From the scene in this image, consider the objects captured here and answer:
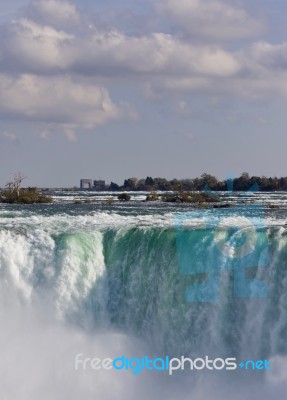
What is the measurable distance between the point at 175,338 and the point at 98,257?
3.52 m

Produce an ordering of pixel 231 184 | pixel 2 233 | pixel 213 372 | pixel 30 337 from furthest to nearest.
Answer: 1. pixel 231 184
2. pixel 2 233
3. pixel 30 337
4. pixel 213 372

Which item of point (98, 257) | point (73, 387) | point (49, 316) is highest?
point (98, 257)

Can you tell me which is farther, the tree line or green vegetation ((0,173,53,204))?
the tree line

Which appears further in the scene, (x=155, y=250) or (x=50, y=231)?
(x=50, y=231)

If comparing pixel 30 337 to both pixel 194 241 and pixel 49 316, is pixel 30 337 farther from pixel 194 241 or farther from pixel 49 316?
pixel 194 241

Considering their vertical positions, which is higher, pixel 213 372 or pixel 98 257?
pixel 98 257

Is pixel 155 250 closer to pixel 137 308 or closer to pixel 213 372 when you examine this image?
pixel 137 308

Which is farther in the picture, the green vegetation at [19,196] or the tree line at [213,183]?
the tree line at [213,183]

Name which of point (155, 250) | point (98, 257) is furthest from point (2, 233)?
point (155, 250)

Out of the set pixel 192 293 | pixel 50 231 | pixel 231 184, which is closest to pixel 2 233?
pixel 50 231

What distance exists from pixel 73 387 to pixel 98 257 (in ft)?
13.4

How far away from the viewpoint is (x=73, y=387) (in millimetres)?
20109

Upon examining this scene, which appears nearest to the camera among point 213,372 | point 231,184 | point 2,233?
point 213,372

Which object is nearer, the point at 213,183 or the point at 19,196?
the point at 19,196
